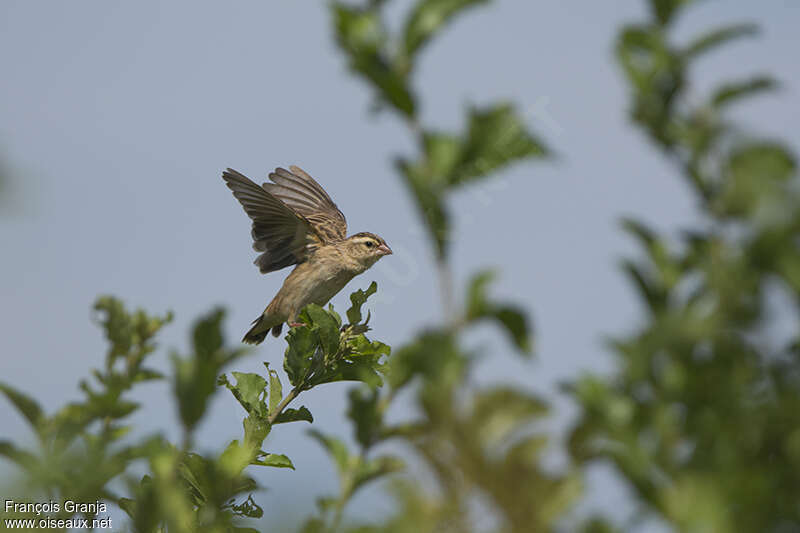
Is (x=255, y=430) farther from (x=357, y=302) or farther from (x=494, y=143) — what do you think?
(x=494, y=143)

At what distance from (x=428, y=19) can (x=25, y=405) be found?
4.27 ft

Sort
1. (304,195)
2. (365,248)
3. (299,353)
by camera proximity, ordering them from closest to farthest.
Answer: (299,353) → (365,248) → (304,195)

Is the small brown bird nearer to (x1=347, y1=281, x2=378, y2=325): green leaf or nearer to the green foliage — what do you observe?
(x1=347, y1=281, x2=378, y2=325): green leaf

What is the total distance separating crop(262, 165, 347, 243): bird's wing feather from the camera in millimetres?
10250

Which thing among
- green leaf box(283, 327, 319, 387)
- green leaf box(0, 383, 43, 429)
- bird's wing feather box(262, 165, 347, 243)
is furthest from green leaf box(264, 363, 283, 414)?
bird's wing feather box(262, 165, 347, 243)

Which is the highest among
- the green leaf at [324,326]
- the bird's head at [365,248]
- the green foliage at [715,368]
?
the bird's head at [365,248]

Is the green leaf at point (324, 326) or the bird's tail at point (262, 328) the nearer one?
the green leaf at point (324, 326)

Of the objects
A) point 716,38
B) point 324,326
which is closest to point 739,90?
point 716,38

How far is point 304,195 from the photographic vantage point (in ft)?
34.9

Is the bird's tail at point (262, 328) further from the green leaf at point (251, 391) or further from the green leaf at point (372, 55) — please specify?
the green leaf at point (372, 55)

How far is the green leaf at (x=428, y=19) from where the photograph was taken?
1419 mm

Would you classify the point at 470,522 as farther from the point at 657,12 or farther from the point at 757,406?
the point at 657,12

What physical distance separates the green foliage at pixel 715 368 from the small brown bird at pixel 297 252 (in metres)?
7.10

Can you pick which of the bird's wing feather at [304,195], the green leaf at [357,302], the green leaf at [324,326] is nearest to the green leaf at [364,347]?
the green leaf at [324,326]
